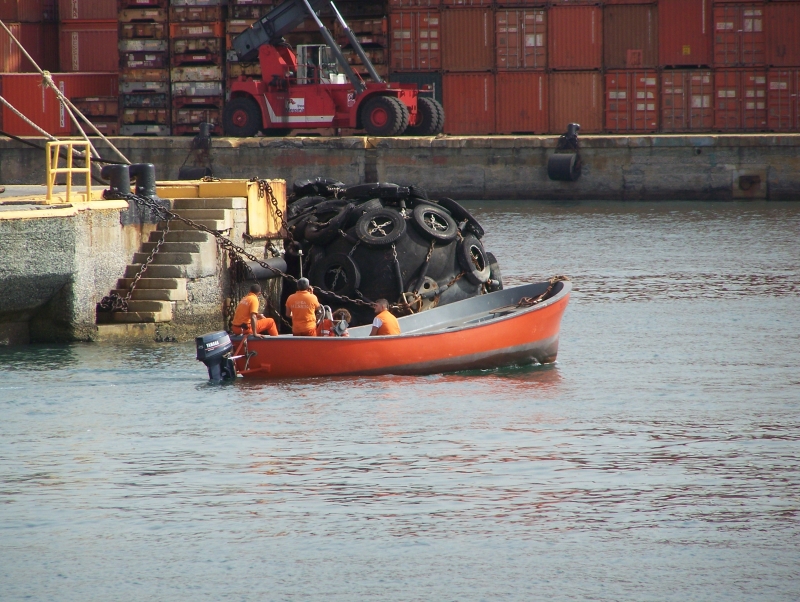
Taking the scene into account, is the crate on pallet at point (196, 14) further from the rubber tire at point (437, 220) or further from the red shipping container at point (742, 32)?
the rubber tire at point (437, 220)

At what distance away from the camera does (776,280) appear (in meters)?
24.8

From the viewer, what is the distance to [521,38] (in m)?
46.2

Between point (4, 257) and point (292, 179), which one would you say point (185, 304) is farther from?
point (292, 179)

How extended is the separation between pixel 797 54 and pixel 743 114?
2.86 metres

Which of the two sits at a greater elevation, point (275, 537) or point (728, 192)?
point (728, 192)

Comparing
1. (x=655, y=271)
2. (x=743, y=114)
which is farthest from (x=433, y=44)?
(x=655, y=271)

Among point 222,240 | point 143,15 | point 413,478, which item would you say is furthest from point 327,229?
point 143,15

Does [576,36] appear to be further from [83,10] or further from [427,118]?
[83,10]

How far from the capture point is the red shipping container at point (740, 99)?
Result: 44531 millimetres

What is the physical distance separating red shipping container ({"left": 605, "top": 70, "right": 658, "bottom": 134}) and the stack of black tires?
26.7 m

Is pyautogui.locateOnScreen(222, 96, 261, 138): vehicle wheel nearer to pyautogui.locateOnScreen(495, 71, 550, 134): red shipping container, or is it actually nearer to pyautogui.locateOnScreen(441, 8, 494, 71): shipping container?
pyautogui.locateOnScreen(441, 8, 494, 71): shipping container

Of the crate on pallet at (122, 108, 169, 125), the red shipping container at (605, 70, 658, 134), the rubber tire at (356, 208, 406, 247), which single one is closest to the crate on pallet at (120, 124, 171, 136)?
the crate on pallet at (122, 108, 169, 125)

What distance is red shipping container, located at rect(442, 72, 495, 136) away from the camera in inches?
1828

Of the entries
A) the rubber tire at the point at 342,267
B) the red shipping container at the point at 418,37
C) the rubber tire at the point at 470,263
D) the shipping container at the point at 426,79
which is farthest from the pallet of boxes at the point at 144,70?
the rubber tire at the point at 470,263
